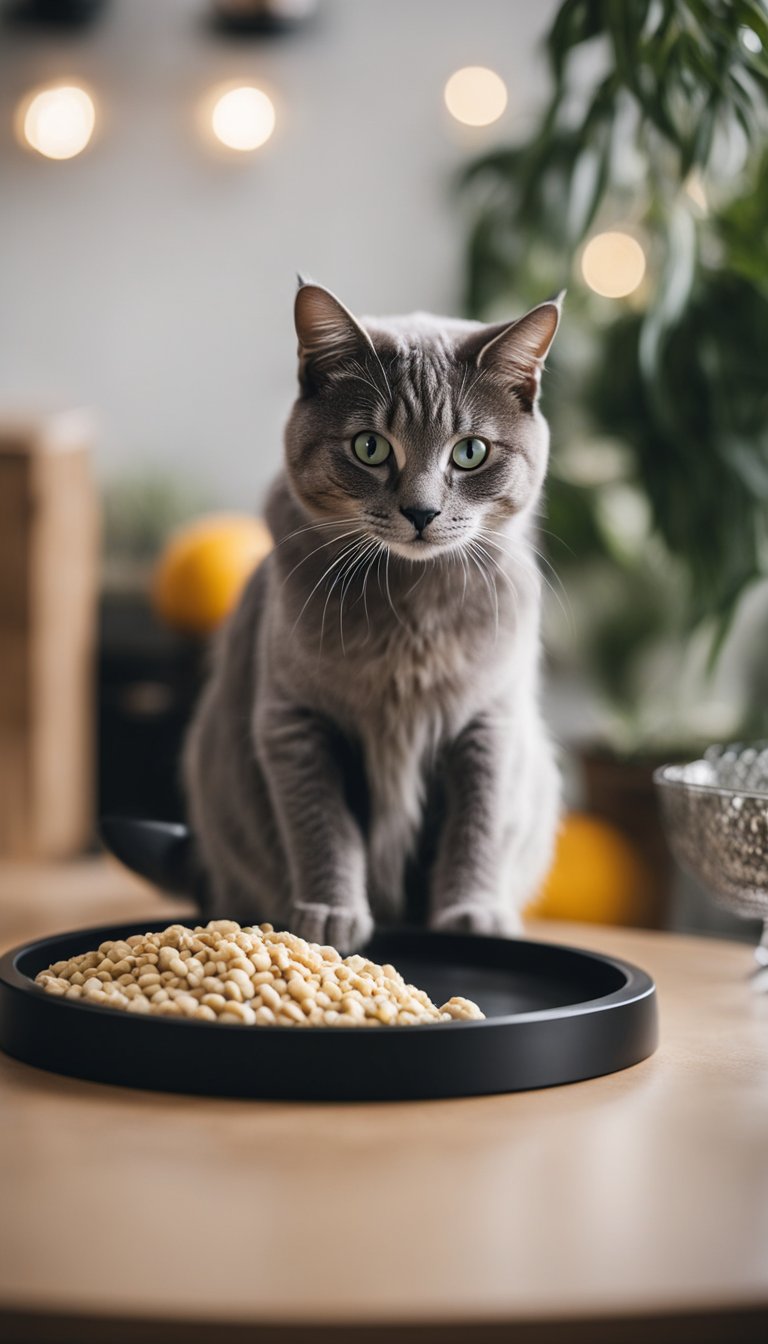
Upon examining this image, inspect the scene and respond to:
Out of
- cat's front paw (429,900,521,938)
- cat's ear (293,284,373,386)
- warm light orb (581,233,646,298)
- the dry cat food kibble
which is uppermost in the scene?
warm light orb (581,233,646,298)

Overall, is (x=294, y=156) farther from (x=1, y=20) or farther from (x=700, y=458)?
(x=700, y=458)

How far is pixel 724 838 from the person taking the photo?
1.24 m

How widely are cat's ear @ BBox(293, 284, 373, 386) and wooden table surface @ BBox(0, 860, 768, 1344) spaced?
23.0 inches

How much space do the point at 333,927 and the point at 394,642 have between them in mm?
249

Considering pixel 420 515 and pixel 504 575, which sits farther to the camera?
pixel 504 575

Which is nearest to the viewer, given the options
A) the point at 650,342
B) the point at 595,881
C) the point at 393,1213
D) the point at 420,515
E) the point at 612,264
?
the point at 393,1213

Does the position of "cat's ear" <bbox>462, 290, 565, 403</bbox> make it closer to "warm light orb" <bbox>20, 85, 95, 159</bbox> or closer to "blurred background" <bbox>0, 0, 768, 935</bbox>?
"blurred background" <bbox>0, 0, 768, 935</bbox>

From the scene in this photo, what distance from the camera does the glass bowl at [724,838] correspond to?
3.99 ft

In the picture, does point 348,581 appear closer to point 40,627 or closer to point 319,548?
point 319,548

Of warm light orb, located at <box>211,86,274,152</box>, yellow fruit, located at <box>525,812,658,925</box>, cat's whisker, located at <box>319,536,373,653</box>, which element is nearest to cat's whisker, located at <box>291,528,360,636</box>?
cat's whisker, located at <box>319,536,373,653</box>

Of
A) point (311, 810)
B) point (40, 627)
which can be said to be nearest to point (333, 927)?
point (311, 810)

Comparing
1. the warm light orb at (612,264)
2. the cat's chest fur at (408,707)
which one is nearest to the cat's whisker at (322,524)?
the cat's chest fur at (408,707)

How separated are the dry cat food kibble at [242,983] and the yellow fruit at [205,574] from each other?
1351mm

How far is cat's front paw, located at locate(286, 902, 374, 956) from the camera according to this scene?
47.3 inches
